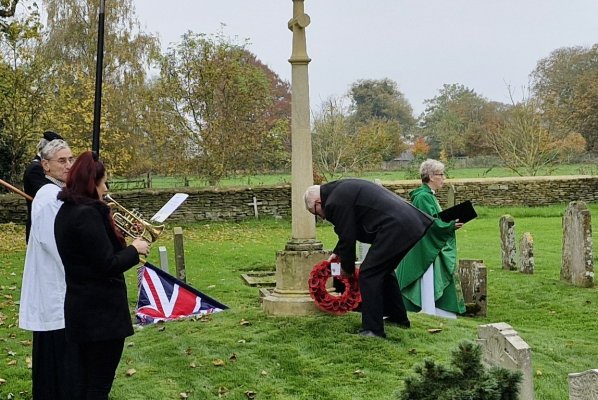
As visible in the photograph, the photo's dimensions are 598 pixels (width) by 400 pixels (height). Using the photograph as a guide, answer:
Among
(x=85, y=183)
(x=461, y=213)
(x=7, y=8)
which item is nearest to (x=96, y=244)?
(x=85, y=183)

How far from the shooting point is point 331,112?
40281 millimetres

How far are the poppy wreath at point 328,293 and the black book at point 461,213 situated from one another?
176 cm

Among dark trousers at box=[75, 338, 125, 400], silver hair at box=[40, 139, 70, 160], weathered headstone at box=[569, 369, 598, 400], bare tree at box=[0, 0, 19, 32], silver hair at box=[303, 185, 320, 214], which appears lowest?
dark trousers at box=[75, 338, 125, 400]

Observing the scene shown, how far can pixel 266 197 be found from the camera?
28.4 m

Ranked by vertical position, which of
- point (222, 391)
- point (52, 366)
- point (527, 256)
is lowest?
point (222, 391)

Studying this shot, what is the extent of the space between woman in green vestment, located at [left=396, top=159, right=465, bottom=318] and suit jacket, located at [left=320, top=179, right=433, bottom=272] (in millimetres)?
2355

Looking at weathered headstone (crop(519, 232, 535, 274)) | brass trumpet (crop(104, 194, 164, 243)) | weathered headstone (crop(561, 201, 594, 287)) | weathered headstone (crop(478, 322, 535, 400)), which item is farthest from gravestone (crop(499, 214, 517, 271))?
brass trumpet (crop(104, 194, 164, 243))

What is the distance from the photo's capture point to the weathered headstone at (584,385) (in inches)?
145

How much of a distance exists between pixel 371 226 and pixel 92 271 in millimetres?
3157

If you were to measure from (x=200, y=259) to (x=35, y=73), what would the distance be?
15.5 metres

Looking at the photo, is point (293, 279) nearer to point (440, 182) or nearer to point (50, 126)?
point (440, 182)

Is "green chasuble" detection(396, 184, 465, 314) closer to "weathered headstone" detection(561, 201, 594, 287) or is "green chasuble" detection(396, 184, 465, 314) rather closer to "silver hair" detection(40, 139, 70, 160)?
"weathered headstone" detection(561, 201, 594, 287)

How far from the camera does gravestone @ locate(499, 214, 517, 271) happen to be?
15242 mm

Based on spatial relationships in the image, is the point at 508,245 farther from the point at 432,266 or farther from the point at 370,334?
the point at 370,334
